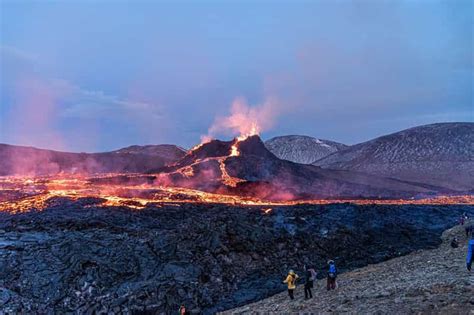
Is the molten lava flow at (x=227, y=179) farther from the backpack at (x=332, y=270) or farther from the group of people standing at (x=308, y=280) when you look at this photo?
the backpack at (x=332, y=270)

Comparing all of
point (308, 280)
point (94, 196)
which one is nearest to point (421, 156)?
point (94, 196)

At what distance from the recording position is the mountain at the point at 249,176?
63.3 meters

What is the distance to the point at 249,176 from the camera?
71.0 m

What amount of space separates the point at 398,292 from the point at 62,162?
10670 cm

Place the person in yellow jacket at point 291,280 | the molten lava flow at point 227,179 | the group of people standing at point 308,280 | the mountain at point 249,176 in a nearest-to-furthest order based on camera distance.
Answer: the group of people standing at point 308,280, the person in yellow jacket at point 291,280, the mountain at point 249,176, the molten lava flow at point 227,179

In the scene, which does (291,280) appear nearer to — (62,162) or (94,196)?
(94,196)

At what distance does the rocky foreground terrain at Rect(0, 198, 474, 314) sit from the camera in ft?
91.5

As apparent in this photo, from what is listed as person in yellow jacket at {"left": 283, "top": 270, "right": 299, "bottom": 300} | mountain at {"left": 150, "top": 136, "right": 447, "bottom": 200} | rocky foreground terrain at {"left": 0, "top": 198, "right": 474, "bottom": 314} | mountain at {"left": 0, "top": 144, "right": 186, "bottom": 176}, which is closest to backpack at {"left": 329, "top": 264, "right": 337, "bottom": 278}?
rocky foreground terrain at {"left": 0, "top": 198, "right": 474, "bottom": 314}

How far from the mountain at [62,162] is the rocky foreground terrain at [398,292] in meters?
92.7

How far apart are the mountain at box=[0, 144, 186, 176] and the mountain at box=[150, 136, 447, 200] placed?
123 feet

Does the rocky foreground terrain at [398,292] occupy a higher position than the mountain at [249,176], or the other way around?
the mountain at [249,176]

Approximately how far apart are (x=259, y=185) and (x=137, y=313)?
128 feet

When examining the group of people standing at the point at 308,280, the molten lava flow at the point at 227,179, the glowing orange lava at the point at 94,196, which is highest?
the molten lava flow at the point at 227,179

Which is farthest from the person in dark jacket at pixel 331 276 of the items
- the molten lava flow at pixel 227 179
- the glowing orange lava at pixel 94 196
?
the molten lava flow at pixel 227 179
